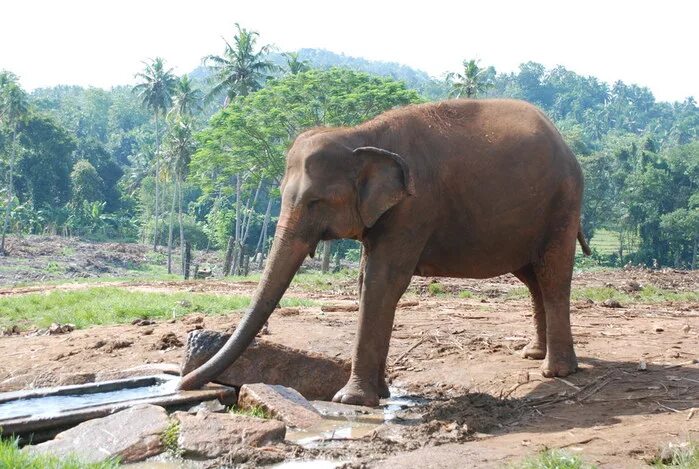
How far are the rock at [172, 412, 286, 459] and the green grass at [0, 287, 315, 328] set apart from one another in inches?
312

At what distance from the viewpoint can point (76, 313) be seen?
49.0 ft

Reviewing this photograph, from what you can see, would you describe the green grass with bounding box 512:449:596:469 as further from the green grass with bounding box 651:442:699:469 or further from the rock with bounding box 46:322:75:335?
the rock with bounding box 46:322:75:335

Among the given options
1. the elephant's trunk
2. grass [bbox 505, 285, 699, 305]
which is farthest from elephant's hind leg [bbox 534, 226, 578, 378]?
grass [bbox 505, 285, 699, 305]

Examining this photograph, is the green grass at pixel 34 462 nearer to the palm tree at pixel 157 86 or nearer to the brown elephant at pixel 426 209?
the brown elephant at pixel 426 209

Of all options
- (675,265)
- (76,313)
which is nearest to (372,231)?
(76,313)

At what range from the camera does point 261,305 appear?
285 inches

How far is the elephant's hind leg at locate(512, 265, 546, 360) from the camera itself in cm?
894

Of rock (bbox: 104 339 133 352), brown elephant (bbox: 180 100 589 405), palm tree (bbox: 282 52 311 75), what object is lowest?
rock (bbox: 104 339 133 352)

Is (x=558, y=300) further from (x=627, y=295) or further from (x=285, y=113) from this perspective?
(x=285, y=113)

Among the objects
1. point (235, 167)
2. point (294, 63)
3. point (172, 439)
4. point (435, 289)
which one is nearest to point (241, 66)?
point (294, 63)

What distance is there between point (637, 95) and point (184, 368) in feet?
507

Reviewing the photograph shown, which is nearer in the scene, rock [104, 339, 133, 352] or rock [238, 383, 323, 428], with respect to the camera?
rock [238, 383, 323, 428]

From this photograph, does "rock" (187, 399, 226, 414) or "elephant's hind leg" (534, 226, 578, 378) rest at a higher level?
"elephant's hind leg" (534, 226, 578, 378)

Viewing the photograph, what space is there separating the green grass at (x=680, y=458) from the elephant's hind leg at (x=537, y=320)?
3724 mm
